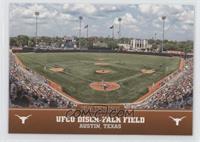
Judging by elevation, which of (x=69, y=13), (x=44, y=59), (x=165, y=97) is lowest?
(x=165, y=97)

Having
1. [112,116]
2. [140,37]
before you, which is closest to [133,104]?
[112,116]

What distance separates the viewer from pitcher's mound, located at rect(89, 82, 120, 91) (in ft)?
4.98

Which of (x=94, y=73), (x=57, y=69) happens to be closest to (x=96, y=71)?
(x=94, y=73)

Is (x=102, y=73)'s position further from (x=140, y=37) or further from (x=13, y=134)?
(x=13, y=134)

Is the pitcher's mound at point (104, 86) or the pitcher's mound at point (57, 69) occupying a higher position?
the pitcher's mound at point (57, 69)

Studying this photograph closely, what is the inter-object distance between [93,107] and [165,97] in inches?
8.0

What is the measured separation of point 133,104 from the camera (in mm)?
1520

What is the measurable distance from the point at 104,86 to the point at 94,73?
0.05m

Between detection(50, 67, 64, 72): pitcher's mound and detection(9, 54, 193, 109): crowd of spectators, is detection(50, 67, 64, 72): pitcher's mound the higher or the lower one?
the higher one

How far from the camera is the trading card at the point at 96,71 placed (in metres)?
1.51

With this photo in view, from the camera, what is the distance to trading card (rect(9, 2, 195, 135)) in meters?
1.51

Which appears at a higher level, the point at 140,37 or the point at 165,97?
the point at 140,37

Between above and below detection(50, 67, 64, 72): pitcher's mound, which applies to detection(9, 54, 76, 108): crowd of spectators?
below

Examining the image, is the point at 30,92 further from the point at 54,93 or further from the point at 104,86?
the point at 104,86
